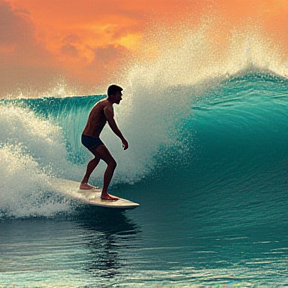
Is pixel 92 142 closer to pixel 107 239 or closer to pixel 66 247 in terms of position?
pixel 107 239

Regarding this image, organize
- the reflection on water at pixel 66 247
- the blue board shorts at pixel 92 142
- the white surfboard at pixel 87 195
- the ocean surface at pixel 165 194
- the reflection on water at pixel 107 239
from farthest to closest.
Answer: the blue board shorts at pixel 92 142 < the white surfboard at pixel 87 195 < the reflection on water at pixel 107 239 < the ocean surface at pixel 165 194 < the reflection on water at pixel 66 247

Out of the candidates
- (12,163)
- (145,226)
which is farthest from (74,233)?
(12,163)

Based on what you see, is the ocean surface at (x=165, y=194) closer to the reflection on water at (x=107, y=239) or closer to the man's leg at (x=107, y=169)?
the reflection on water at (x=107, y=239)

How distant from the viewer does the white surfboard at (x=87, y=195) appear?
271 inches

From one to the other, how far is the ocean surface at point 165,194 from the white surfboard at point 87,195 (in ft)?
0.36

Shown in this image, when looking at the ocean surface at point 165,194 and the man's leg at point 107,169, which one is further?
the man's leg at point 107,169

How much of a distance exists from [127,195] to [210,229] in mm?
2665

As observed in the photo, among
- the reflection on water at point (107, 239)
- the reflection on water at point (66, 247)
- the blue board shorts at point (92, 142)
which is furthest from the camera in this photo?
the blue board shorts at point (92, 142)

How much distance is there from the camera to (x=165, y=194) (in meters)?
8.46

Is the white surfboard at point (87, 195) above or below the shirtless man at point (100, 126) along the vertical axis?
below

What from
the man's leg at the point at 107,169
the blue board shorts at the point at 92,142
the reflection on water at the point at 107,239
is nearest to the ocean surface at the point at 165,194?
the reflection on water at the point at 107,239

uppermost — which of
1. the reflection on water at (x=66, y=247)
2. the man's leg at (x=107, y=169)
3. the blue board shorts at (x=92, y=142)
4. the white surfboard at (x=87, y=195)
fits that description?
the blue board shorts at (x=92, y=142)

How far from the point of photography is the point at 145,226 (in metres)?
6.39

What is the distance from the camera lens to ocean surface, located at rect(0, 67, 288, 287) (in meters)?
4.33
